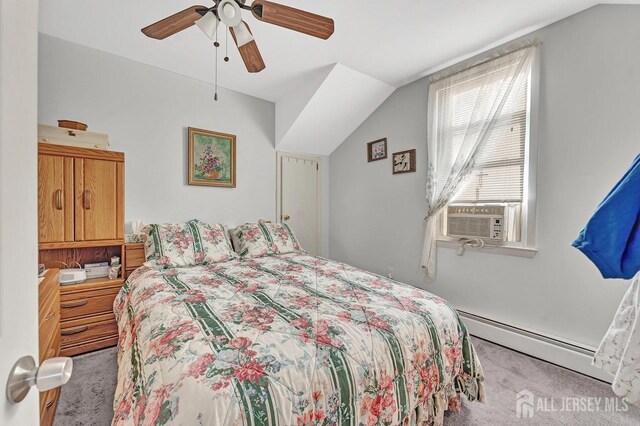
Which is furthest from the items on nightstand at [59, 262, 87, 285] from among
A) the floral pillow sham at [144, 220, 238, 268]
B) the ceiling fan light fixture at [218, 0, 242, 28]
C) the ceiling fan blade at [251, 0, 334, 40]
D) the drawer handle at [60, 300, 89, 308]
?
the ceiling fan blade at [251, 0, 334, 40]

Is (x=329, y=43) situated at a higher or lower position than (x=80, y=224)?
higher

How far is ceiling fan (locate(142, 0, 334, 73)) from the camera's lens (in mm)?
1480

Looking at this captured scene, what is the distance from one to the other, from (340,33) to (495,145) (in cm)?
169

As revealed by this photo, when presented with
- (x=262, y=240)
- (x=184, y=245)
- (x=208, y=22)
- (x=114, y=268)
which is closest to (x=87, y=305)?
(x=114, y=268)

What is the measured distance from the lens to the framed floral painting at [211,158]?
10.0 feet

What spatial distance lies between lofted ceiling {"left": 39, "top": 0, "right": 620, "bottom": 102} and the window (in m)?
0.35

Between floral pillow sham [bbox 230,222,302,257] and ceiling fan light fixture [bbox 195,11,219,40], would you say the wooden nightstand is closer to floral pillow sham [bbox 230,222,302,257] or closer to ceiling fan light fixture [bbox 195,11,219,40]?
floral pillow sham [bbox 230,222,302,257]

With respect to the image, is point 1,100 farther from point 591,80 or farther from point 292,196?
point 292,196

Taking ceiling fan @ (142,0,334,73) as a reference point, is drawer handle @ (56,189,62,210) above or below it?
below

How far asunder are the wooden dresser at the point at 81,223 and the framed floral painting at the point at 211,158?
0.79 meters

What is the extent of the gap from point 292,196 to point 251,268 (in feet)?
5.76

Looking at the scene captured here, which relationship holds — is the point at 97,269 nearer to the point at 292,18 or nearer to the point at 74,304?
the point at 74,304

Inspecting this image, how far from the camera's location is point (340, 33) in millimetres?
2326

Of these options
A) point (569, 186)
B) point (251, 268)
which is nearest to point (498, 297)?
point (569, 186)
